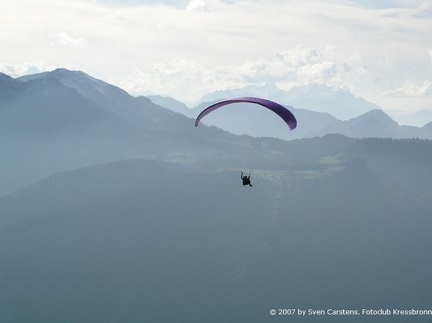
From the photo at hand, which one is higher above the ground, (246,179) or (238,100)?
(238,100)

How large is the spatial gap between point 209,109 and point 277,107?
371 inches

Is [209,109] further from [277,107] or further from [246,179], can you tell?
[246,179]

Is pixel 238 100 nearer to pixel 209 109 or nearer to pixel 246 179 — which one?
pixel 209 109

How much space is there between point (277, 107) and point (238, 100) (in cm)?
539

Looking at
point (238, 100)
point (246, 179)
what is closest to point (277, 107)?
point (238, 100)

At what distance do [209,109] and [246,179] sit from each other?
14176 mm

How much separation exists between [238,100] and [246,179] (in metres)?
11.7

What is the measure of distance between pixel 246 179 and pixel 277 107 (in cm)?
1249

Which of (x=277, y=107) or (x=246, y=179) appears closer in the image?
(x=246, y=179)

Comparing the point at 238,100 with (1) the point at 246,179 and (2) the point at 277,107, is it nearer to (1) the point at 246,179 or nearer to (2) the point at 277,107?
(2) the point at 277,107

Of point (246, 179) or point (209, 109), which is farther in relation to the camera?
point (209, 109)

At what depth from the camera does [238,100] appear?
70375 millimetres

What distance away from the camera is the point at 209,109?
7419 cm

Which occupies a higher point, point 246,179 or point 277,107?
point 277,107
